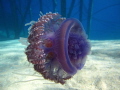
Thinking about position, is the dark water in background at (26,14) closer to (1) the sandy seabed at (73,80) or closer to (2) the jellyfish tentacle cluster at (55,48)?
(1) the sandy seabed at (73,80)

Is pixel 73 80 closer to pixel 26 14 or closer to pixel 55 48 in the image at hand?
pixel 55 48

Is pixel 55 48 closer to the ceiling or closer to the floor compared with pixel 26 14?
closer to the floor

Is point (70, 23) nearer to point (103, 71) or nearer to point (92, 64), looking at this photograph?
point (103, 71)

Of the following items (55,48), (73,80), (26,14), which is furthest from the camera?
(26,14)

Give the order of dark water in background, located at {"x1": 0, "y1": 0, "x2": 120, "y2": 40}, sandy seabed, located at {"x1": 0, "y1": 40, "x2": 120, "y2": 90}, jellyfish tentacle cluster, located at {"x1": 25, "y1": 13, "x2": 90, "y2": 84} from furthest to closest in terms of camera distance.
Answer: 1. dark water in background, located at {"x1": 0, "y1": 0, "x2": 120, "y2": 40}
2. sandy seabed, located at {"x1": 0, "y1": 40, "x2": 120, "y2": 90}
3. jellyfish tentacle cluster, located at {"x1": 25, "y1": 13, "x2": 90, "y2": 84}

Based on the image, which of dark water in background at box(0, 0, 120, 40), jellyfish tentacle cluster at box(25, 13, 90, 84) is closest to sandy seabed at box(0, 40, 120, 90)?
jellyfish tentacle cluster at box(25, 13, 90, 84)

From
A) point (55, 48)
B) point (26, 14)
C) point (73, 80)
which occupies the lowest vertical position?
point (73, 80)

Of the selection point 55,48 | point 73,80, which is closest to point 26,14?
point 73,80

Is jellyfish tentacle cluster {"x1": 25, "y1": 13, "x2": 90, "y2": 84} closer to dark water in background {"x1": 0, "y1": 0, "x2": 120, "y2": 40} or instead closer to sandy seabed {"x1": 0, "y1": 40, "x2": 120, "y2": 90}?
sandy seabed {"x1": 0, "y1": 40, "x2": 120, "y2": 90}

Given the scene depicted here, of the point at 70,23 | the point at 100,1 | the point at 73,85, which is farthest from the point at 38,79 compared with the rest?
the point at 100,1

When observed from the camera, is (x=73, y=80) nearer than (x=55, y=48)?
No
